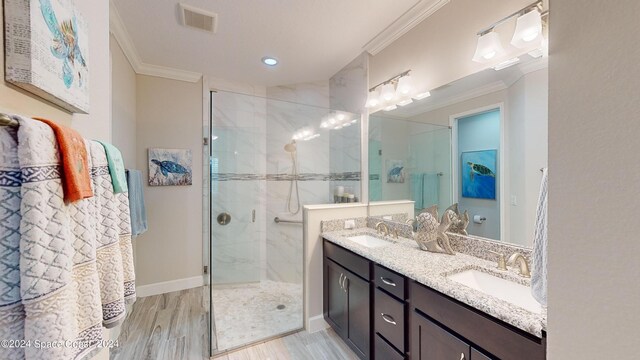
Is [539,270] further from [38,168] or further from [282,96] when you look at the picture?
[282,96]

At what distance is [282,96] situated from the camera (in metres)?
3.39

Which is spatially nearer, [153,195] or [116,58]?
[116,58]

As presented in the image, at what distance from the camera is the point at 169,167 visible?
292 cm

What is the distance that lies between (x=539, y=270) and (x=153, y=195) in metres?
3.38

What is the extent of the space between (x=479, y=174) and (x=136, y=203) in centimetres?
287

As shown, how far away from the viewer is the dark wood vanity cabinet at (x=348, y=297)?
171 centimetres

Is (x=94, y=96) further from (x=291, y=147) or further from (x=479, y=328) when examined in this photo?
(x=291, y=147)

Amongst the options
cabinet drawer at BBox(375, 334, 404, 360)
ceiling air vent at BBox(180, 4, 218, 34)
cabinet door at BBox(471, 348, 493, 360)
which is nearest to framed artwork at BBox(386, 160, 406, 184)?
cabinet drawer at BBox(375, 334, 404, 360)

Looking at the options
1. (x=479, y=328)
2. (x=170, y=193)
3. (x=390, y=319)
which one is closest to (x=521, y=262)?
(x=479, y=328)

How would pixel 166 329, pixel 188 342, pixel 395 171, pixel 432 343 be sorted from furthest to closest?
1. pixel 395 171
2. pixel 166 329
3. pixel 188 342
4. pixel 432 343

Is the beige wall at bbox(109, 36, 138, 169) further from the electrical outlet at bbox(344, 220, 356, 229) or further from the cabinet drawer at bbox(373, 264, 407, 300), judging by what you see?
the cabinet drawer at bbox(373, 264, 407, 300)

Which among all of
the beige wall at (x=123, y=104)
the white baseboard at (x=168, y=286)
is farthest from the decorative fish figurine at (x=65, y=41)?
the white baseboard at (x=168, y=286)

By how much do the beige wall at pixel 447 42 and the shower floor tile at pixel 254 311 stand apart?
230 cm

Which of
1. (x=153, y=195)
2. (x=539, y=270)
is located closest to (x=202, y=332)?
(x=153, y=195)
